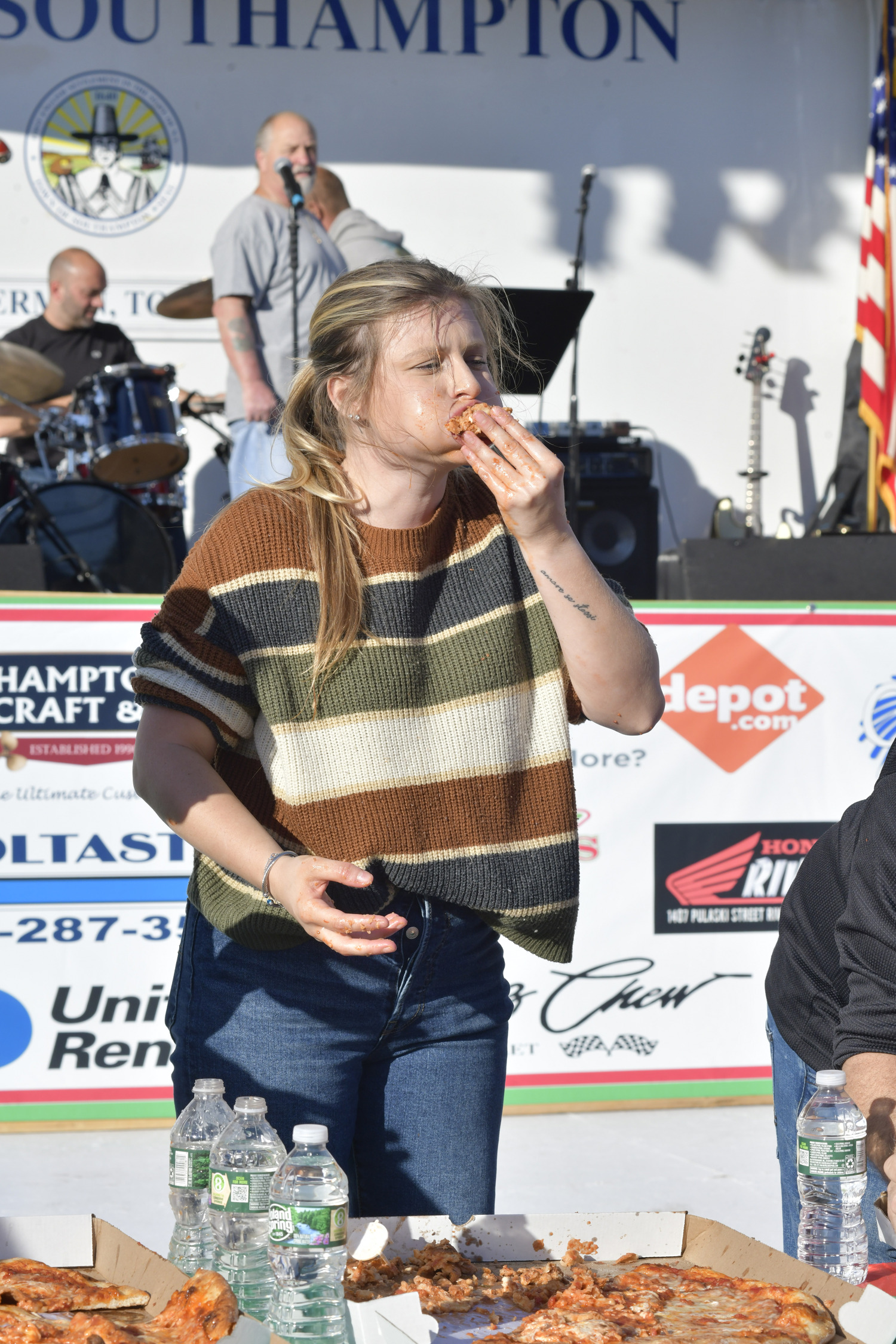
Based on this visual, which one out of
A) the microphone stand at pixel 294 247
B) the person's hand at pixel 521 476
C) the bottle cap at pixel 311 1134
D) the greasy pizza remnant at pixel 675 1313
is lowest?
the greasy pizza remnant at pixel 675 1313

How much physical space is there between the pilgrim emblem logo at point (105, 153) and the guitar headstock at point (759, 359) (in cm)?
365

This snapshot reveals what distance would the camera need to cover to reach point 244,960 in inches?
63.9

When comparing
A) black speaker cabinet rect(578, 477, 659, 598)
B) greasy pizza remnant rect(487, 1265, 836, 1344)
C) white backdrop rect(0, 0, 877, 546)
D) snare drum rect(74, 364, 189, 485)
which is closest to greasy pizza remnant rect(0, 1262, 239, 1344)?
greasy pizza remnant rect(487, 1265, 836, 1344)

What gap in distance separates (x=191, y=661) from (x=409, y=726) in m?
0.28

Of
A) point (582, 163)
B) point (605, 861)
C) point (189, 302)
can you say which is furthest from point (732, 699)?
point (582, 163)

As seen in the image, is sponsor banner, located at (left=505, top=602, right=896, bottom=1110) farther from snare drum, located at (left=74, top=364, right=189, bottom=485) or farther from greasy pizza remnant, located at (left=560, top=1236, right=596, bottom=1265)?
snare drum, located at (left=74, top=364, right=189, bottom=485)

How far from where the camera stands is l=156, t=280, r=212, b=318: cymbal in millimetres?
7094

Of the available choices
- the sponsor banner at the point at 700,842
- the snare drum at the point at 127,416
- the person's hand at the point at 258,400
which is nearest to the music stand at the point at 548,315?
the person's hand at the point at 258,400

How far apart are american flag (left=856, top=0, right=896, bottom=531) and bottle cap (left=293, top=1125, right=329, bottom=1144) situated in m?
6.67

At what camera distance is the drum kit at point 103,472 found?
563cm

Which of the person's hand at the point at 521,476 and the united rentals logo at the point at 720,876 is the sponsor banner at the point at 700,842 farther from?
the person's hand at the point at 521,476

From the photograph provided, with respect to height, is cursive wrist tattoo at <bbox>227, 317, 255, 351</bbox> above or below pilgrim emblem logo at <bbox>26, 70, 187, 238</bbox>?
below

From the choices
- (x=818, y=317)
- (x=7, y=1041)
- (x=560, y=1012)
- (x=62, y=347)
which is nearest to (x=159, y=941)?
(x=7, y=1041)

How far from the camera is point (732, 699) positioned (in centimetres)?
399
